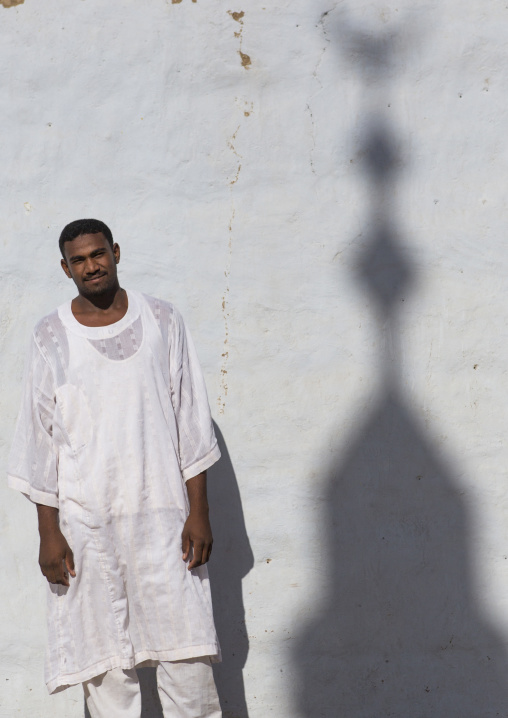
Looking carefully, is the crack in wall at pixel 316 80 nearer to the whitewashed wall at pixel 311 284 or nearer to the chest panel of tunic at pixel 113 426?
the whitewashed wall at pixel 311 284

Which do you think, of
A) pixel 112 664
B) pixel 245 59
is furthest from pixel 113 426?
pixel 245 59

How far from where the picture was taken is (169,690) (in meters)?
2.89

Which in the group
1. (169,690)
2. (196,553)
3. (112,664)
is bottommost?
(169,690)

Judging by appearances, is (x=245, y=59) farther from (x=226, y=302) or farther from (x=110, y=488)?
(x=110, y=488)

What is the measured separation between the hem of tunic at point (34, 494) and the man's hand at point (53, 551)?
20 millimetres

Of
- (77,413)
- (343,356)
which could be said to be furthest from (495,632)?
(77,413)

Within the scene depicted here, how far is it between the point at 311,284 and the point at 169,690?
1.55m

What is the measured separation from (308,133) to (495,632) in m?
2.06

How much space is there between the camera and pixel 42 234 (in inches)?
135

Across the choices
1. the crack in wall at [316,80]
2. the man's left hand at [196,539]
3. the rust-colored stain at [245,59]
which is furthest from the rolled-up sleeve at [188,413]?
the rust-colored stain at [245,59]

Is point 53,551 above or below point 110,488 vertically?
below

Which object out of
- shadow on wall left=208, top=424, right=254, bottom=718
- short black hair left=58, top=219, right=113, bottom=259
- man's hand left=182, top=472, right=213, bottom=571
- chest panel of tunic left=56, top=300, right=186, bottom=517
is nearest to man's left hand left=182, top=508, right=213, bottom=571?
man's hand left=182, top=472, right=213, bottom=571

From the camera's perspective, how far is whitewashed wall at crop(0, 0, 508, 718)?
3377 mm

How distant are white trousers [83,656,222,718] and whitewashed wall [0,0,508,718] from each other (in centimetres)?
60
